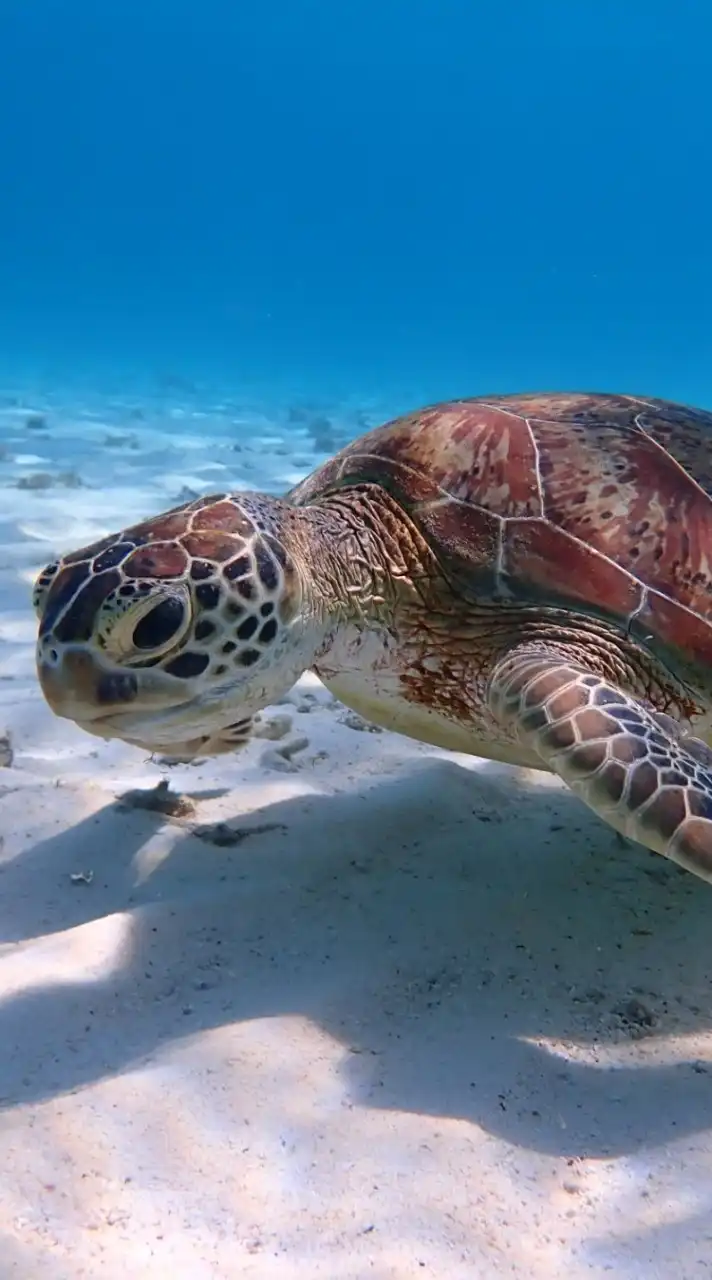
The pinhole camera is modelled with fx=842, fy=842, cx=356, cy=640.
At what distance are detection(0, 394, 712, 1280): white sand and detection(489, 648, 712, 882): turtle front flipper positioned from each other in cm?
50

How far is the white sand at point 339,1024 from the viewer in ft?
4.58

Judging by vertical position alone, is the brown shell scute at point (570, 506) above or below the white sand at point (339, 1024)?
above

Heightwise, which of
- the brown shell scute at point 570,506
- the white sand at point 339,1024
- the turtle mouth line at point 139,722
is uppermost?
the brown shell scute at point 570,506

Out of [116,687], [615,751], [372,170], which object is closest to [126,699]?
[116,687]

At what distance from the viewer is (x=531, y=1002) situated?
2.04m

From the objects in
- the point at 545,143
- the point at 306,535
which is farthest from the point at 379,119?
the point at 306,535

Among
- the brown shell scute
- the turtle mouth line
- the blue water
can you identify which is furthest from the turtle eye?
the blue water

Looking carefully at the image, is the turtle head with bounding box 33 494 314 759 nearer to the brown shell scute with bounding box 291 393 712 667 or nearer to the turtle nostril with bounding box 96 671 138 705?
the turtle nostril with bounding box 96 671 138 705

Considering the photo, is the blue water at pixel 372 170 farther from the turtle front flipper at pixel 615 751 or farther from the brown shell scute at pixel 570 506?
the turtle front flipper at pixel 615 751

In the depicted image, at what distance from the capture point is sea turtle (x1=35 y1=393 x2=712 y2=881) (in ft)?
6.38

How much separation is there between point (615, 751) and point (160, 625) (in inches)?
42.9

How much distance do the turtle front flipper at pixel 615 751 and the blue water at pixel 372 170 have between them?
84090 millimetres

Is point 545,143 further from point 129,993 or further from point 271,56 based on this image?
point 129,993

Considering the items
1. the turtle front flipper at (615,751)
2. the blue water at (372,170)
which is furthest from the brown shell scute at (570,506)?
the blue water at (372,170)
